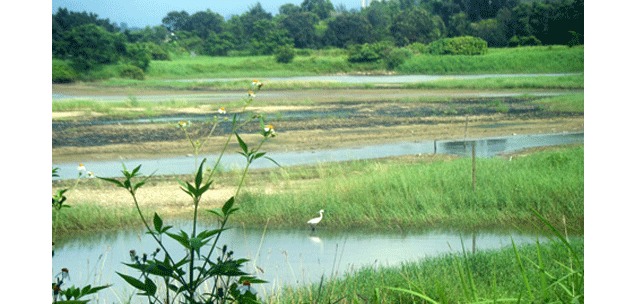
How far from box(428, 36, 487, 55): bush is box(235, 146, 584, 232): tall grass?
559 millimetres

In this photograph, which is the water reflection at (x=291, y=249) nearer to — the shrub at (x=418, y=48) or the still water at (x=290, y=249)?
the still water at (x=290, y=249)

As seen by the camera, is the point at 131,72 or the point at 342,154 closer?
the point at 131,72

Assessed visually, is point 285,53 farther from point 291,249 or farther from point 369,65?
point 291,249

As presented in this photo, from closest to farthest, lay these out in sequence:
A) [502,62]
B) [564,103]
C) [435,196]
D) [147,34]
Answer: [147,34] → [502,62] → [435,196] → [564,103]

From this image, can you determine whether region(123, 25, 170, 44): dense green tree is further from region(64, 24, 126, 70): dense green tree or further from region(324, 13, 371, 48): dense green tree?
region(324, 13, 371, 48): dense green tree

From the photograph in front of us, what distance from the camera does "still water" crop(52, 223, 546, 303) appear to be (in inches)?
152

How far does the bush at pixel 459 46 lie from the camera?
4.16 meters

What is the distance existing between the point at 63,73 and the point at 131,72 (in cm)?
28

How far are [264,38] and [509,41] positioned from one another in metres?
1.13

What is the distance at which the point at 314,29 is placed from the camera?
4086mm

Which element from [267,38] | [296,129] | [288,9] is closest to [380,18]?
[288,9]
